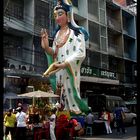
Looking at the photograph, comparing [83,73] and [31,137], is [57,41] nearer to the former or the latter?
[31,137]

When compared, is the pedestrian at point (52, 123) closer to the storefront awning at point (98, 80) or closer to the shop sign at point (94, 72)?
the storefront awning at point (98, 80)

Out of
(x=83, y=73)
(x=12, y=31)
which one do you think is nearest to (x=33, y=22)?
(x=12, y=31)

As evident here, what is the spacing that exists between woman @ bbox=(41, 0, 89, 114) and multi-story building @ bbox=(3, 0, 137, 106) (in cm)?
188

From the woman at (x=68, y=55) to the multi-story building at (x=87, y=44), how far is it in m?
1.88

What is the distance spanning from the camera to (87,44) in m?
28.1

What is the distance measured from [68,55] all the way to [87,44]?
1689 centimetres

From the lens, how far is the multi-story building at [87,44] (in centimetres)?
2020

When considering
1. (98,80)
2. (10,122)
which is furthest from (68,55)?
(98,80)

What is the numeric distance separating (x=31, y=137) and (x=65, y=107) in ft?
8.97

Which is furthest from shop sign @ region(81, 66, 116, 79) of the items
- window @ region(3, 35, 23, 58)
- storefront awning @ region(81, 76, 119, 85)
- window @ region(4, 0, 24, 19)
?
window @ region(4, 0, 24, 19)

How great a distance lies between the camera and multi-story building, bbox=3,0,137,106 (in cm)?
2020

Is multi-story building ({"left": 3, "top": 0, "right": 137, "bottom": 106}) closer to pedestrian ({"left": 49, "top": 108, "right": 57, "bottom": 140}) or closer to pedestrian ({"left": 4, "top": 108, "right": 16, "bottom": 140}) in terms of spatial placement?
pedestrian ({"left": 49, "top": 108, "right": 57, "bottom": 140})

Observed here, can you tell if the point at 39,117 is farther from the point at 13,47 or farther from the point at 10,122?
the point at 13,47

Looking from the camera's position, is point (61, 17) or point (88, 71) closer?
point (61, 17)
